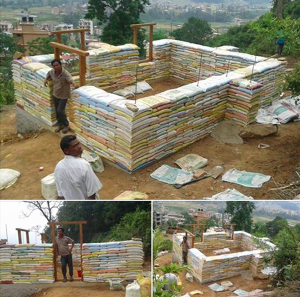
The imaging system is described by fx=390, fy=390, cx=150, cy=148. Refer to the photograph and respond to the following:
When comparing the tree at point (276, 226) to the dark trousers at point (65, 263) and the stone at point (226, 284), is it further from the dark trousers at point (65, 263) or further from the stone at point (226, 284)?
the dark trousers at point (65, 263)

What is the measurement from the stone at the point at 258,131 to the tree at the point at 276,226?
127 inches

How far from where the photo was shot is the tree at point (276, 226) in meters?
3.37

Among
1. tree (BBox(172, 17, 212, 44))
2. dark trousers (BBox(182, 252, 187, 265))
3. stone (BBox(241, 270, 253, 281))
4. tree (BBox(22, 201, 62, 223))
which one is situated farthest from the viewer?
tree (BBox(172, 17, 212, 44))

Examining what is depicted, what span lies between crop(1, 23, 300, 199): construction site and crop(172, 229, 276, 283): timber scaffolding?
926mm

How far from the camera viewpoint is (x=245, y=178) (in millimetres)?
5910

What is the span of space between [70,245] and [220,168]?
326cm

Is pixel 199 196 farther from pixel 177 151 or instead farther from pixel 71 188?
pixel 71 188

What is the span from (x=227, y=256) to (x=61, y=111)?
13.6 feet

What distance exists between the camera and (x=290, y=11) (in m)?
20.3

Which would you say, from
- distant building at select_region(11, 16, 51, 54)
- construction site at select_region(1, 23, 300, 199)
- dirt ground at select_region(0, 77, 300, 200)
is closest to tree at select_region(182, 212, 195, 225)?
construction site at select_region(1, 23, 300, 199)

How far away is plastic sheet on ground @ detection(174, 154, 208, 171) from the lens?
630 centimetres

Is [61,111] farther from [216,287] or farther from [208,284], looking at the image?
[216,287]

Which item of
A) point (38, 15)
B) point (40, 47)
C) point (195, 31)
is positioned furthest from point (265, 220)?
point (38, 15)

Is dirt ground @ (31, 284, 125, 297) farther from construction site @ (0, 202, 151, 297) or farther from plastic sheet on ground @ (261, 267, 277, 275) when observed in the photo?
plastic sheet on ground @ (261, 267, 277, 275)
